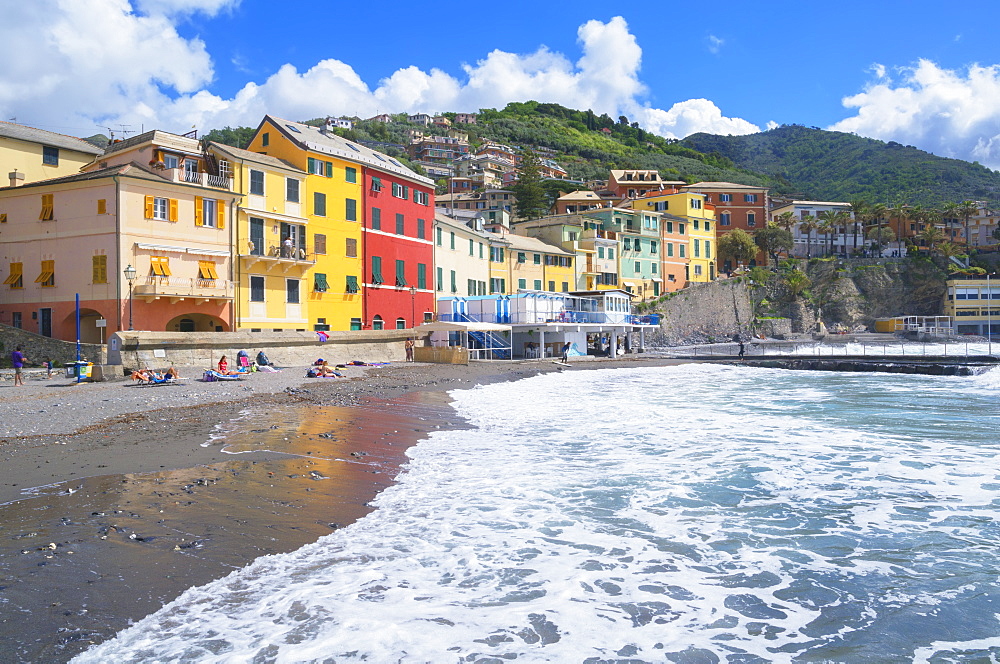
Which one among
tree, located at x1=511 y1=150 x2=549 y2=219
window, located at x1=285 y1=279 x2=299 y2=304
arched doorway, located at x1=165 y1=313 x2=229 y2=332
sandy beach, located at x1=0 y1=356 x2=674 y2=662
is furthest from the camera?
tree, located at x1=511 y1=150 x2=549 y2=219

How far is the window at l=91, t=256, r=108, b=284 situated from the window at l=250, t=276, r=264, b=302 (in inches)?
246

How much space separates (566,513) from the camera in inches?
312

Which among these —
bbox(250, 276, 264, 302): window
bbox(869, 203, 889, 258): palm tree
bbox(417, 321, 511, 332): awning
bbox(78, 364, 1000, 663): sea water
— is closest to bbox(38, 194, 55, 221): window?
bbox(250, 276, 264, 302): window

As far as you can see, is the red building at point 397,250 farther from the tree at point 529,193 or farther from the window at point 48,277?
the tree at point 529,193

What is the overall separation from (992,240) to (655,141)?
109338mm

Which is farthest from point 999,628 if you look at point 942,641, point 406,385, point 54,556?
point 406,385

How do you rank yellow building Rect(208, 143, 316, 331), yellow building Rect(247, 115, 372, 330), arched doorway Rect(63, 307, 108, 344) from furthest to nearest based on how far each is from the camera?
yellow building Rect(247, 115, 372, 330)
yellow building Rect(208, 143, 316, 331)
arched doorway Rect(63, 307, 108, 344)

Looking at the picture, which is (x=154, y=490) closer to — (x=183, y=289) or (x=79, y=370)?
→ (x=79, y=370)

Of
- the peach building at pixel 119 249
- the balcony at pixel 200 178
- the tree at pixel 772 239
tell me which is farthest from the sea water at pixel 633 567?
the tree at pixel 772 239

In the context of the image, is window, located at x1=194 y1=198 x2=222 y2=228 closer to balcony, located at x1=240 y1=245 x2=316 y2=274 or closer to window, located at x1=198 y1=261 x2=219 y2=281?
window, located at x1=198 y1=261 x2=219 y2=281

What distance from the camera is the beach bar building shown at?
42.0 m

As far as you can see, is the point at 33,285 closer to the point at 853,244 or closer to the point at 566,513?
the point at 566,513

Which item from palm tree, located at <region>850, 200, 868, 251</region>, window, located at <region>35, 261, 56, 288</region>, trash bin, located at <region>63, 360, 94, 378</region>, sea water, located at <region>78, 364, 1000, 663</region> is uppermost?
palm tree, located at <region>850, 200, 868, 251</region>

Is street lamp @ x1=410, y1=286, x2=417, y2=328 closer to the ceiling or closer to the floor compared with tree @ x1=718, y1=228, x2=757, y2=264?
closer to the floor
